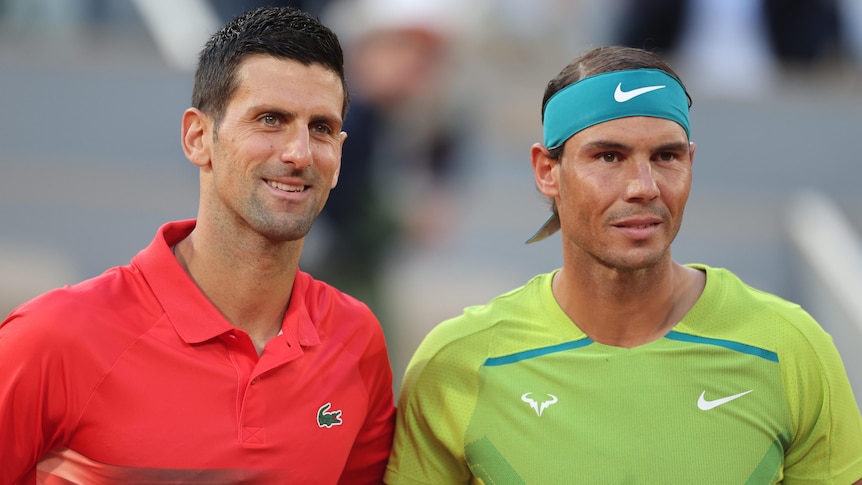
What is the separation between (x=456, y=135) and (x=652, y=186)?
3.52 meters

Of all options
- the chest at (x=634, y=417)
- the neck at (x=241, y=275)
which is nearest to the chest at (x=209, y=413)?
the neck at (x=241, y=275)

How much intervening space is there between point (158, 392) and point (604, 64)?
1725mm

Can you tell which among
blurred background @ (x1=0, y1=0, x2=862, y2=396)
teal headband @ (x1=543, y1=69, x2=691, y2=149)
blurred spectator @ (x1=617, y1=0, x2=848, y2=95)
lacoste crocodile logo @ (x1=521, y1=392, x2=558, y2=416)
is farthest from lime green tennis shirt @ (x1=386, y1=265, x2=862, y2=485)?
blurred spectator @ (x1=617, y1=0, x2=848, y2=95)

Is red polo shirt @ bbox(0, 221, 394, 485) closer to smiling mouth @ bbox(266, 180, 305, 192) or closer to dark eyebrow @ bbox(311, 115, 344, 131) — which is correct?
smiling mouth @ bbox(266, 180, 305, 192)

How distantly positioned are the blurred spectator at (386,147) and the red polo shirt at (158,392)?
2478mm

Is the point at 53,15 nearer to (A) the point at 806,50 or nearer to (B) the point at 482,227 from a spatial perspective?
(B) the point at 482,227

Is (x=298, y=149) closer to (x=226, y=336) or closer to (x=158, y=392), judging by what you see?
(x=226, y=336)

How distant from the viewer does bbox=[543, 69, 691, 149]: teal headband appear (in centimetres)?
389

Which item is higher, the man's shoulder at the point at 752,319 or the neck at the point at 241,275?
the neck at the point at 241,275

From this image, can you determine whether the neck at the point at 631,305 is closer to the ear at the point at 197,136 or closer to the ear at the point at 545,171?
the ear at the point at 545,171

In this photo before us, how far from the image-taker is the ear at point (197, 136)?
12.7 feet

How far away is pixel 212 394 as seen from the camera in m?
3.61

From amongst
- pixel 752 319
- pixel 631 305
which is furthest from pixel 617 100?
pixel 752 319

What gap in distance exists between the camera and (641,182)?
3.81m
